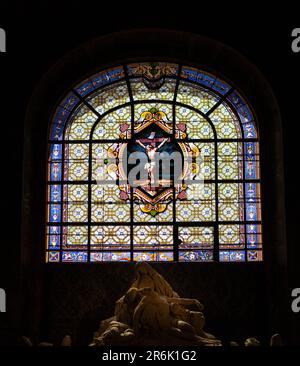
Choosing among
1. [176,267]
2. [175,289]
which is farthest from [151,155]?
[175,289]

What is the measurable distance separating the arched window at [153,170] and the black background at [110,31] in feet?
2.47

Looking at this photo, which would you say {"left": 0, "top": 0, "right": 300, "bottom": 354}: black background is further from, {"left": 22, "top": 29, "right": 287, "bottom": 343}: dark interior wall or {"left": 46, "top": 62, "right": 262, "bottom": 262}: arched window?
{"left": 46, "top": 62, "right": 262, "bottom": 262}: arched window

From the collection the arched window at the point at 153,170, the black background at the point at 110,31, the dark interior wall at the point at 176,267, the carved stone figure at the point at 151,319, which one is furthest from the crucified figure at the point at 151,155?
the carved stone figure at the point at 151,319

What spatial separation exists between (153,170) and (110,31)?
6.68 ft

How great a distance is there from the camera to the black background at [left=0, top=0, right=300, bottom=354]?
1233 centimetres

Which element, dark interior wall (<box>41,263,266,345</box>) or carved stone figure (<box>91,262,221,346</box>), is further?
dark interior wall (<box>41,263,266,345</box>)

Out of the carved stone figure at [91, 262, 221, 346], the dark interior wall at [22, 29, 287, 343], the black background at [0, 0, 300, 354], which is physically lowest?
the carved stone figure at [91, 262, 221, 346]

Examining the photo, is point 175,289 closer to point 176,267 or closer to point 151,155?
point 176,267

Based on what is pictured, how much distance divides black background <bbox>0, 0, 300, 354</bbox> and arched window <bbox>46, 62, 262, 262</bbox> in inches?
29.6

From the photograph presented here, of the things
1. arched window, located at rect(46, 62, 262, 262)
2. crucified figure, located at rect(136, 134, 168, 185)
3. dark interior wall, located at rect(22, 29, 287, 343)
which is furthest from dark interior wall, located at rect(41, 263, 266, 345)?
crucified figure, located at rect(136, 134, 168, 185)

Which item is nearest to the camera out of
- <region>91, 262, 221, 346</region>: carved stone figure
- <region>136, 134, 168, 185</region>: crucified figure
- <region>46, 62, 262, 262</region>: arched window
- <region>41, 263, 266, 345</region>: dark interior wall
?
<region>91, 262, 221, 346</region>: carved stone figure

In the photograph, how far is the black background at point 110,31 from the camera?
1233 centimetres

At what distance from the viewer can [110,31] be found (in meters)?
12.7

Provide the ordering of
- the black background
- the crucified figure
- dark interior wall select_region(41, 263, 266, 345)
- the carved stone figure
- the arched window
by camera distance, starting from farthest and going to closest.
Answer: the crucified figure, the arched window, the black background, dark interior wall select_region(41, 263, 266, 345), the carved stone figure
